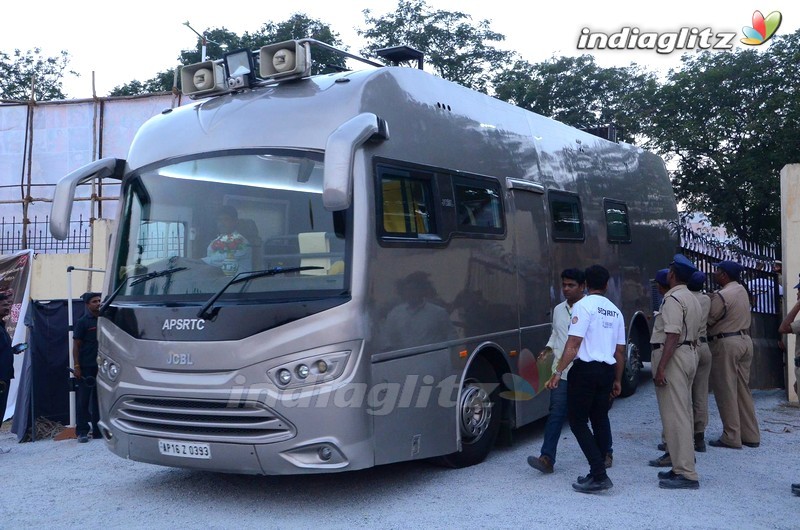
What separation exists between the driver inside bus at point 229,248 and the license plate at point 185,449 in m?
1.26

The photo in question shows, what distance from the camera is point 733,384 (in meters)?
→ 7.80

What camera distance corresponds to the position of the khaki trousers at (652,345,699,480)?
6.32m

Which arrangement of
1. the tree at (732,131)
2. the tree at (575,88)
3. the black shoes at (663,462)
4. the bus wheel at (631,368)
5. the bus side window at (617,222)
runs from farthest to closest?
the tree at (575,88)
the tree at (732,131)
the bus wheel at (631,368)
the bus side window at (617,222)
the black shoes at (663,462)

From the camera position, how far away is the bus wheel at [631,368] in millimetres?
10375

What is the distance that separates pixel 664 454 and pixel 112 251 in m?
5.15

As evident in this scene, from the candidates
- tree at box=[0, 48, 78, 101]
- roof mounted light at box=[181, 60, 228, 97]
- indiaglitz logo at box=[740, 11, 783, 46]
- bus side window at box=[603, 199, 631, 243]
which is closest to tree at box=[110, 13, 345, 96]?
tree at box=[0, 48, 78, 101]

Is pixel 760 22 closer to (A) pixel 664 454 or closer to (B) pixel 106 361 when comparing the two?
(A) pixel 664 454

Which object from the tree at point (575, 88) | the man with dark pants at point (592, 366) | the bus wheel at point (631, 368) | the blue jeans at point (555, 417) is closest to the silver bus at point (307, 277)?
the blue jeans at point (555, 417)

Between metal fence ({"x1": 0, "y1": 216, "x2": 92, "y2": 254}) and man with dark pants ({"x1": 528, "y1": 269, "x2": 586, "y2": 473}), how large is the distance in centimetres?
1033

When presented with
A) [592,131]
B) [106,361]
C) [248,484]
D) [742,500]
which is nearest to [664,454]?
[742,500]

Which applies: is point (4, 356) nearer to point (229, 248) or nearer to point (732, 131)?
point (229, 248)

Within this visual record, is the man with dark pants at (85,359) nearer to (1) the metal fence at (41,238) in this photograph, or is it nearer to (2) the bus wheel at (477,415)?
(2) the bus wheel at (477,415)

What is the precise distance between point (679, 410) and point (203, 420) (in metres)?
3.68

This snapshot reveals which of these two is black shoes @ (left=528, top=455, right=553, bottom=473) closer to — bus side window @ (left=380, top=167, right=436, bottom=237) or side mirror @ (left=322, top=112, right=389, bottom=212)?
bus side window @ (left=380, top=167, right=436, bottom=237)
